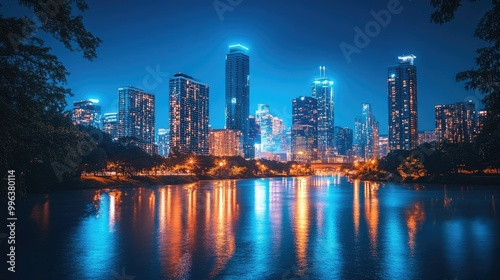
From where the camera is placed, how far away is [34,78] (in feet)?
44.0

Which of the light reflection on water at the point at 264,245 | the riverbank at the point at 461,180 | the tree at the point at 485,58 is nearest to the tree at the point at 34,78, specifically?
the light reflection on water at the point at 264,245

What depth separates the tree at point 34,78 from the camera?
11328 millimetres

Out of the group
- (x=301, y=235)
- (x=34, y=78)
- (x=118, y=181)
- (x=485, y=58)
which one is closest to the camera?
(x=485, y=58)

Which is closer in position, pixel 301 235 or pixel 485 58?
pixel 485 58

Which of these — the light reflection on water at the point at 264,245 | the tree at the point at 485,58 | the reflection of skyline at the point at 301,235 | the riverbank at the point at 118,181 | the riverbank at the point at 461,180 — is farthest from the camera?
the riverbank at the point at 461,180

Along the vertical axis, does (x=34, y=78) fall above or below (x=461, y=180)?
above

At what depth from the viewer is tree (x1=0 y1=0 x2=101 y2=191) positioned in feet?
37.2

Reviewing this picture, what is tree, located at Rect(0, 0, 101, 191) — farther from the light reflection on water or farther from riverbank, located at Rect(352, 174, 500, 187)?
riverbank, located at Rect(352, 174, 500, 187)

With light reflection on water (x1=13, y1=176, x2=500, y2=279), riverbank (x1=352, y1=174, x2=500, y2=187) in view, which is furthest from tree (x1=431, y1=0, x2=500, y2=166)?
riverbank (x1=352, y1=174, x2=500, y2=187)

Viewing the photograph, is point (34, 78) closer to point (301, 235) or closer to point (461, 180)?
point (301, 235)

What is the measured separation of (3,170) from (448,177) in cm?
9445

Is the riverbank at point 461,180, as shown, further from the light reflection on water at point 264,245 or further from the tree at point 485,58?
the tree at point 485,58

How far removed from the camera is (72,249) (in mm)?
16922

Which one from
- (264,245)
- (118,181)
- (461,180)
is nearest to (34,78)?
(264,245)
